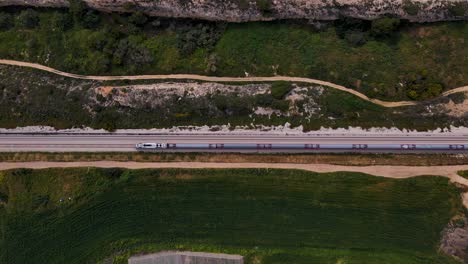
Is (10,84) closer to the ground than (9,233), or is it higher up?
higher up

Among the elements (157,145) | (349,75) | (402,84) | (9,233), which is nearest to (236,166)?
(157,145)

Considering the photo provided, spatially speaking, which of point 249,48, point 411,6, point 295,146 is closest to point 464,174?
point 295,146

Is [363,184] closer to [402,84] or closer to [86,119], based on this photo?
[402,84]

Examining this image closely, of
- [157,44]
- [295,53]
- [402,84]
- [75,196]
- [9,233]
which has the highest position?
[157,44]

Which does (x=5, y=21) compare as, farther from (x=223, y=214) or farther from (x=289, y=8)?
(x=223, y=214)

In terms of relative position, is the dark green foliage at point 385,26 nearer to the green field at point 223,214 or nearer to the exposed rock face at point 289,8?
the exposed rock face at point 289,8
